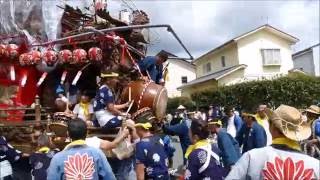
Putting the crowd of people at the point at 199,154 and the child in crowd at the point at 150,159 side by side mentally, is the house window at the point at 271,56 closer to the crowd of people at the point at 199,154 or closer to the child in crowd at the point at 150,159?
the crowd of people at the point at 199,154

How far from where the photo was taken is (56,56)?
8.70 metres

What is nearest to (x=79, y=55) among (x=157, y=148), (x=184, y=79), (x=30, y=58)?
(x=30, y=58)

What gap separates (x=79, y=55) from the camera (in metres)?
8.34

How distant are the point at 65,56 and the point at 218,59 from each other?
3537 centimetres

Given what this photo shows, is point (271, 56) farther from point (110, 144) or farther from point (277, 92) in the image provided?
point (110, 144)

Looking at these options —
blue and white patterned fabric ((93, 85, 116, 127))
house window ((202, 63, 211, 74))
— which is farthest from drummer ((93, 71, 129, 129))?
house window ((202, 63, 211, 74))

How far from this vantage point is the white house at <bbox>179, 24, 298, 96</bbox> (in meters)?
39.2

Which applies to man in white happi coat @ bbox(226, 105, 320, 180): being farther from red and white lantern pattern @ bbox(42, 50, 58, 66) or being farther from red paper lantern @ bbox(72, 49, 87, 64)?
red and white lantern pattern @ bbox(42, 50, 58, 66)

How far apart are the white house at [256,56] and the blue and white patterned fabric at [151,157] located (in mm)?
33499

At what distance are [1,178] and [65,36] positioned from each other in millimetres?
3300

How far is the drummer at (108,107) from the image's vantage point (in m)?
7.33

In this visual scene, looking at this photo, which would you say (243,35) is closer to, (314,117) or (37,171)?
(314,117)

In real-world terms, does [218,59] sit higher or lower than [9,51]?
higher


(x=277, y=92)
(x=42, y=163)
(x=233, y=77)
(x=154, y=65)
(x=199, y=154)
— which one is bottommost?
(x=42, y=163)
